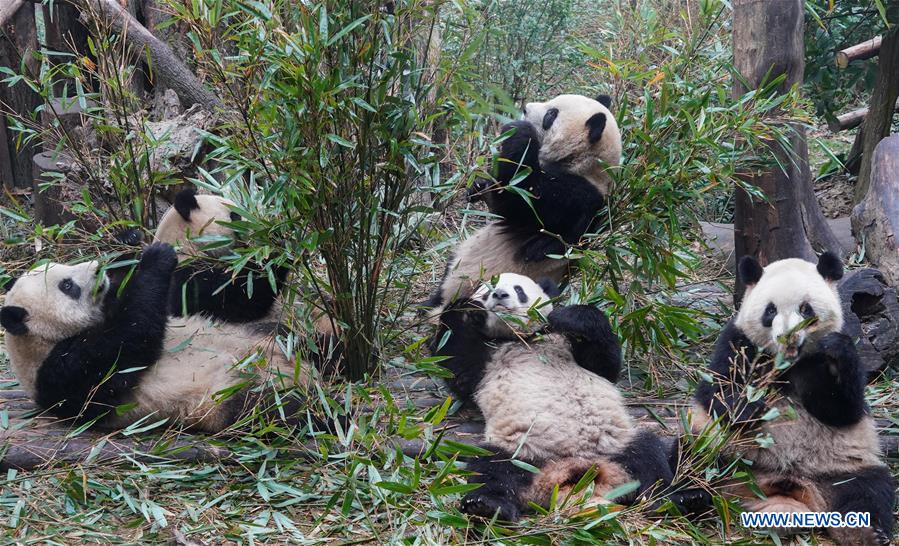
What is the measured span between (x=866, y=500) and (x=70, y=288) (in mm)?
3456

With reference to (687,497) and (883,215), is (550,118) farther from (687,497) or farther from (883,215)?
(687,497)

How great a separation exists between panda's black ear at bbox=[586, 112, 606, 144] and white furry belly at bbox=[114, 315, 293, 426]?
2.06 metres

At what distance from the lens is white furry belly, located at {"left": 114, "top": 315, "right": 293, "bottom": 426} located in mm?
3713

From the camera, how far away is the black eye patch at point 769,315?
131 inches

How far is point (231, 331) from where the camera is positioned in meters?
4.27

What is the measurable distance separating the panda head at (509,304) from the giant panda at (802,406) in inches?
33.4

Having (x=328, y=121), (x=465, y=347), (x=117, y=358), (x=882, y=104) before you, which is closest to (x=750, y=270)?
(x=465, y=347)

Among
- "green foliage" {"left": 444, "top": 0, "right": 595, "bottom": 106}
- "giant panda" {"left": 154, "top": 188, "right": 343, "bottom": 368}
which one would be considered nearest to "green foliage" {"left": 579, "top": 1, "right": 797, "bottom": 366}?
"giant panda" {"left": 154, "top": 188, "right": 343, "bottom": 368}

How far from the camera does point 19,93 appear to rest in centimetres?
755

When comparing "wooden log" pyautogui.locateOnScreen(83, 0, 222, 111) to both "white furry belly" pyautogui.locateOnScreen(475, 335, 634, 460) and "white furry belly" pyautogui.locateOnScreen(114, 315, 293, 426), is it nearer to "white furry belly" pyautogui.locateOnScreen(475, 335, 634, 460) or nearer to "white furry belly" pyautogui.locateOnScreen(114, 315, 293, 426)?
"white furry belly" pyautogui.locateOnScreen(114, 315, 293, 426)

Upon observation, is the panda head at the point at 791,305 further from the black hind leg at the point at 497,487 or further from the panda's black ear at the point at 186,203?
the panda's black ear at the point at 186,203

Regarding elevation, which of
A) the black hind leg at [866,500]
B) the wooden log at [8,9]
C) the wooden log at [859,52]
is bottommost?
the black hind leg at [866,500]

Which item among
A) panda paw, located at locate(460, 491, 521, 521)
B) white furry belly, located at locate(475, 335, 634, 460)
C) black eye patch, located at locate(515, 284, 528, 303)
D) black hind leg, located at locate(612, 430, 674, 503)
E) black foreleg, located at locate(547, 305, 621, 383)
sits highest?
black eye patch, located at locate(515, 284, 528, 303)

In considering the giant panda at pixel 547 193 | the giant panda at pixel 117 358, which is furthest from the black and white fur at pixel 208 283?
the giant panda at pixel 547 193
